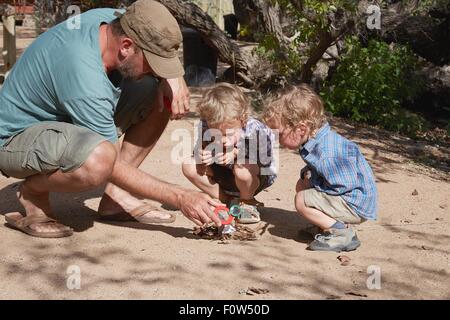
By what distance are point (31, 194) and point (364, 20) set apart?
16.0ft

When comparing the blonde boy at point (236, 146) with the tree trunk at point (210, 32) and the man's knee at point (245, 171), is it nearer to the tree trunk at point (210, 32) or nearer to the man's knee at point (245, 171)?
the man's knee at point (245, 171)

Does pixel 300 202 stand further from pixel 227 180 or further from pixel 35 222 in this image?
pixel 35 222

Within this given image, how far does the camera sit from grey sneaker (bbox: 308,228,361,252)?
3.97m

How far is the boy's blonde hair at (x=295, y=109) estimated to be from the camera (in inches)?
159

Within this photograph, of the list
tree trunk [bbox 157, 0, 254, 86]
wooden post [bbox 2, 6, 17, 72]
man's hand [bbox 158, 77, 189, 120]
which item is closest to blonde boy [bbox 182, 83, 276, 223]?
man's hand [bbox 158, 77, 189, 120]

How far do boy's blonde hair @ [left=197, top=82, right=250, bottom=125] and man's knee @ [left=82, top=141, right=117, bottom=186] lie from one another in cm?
74

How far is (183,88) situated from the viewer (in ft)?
14.3

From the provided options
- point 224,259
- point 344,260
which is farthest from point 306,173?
point 224,259

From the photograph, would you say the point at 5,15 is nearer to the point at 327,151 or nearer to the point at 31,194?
the point at 31,194

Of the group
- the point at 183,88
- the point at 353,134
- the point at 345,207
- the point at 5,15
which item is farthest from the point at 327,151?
the point at 5,15

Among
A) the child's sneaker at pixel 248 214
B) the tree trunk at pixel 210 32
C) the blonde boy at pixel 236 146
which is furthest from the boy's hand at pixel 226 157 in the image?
the tree trunk at pixel 210 32

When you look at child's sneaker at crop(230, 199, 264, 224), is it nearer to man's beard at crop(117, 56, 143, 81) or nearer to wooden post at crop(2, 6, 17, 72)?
man's beard at crop(117, 56, 143, 81)

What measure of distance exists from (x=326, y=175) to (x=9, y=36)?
627 cm

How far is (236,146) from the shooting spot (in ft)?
14.5
